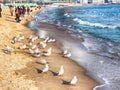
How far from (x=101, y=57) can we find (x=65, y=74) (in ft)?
16.5

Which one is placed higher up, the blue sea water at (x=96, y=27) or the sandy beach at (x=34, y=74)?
the sandy beach at (x=34, y=74)

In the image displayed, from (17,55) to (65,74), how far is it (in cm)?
395

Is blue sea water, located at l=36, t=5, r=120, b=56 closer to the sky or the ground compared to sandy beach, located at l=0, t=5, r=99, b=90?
closer to the ground

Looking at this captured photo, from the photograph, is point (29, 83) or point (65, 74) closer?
point (29, 83)

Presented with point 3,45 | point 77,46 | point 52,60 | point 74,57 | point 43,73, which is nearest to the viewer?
point 43,73

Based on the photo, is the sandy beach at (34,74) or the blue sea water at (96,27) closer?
the sandy beach at (34,74)

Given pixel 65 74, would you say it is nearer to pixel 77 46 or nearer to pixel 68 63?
pixel 68 63

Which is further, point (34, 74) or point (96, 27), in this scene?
point (96, 27)

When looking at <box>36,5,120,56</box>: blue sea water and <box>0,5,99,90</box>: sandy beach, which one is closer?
<box>0,5,99,90</box>: sandy beach

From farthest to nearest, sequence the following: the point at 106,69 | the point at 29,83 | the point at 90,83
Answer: the point at 106,69
the point at 90,83
the point at 29,83

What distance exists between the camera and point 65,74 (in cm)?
1412

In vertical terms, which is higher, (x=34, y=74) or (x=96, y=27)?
(x=34, y=74)

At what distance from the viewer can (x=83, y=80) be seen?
13.5m

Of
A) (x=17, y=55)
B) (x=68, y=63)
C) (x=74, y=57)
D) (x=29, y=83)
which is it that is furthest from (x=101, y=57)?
(x=29, y=83)
